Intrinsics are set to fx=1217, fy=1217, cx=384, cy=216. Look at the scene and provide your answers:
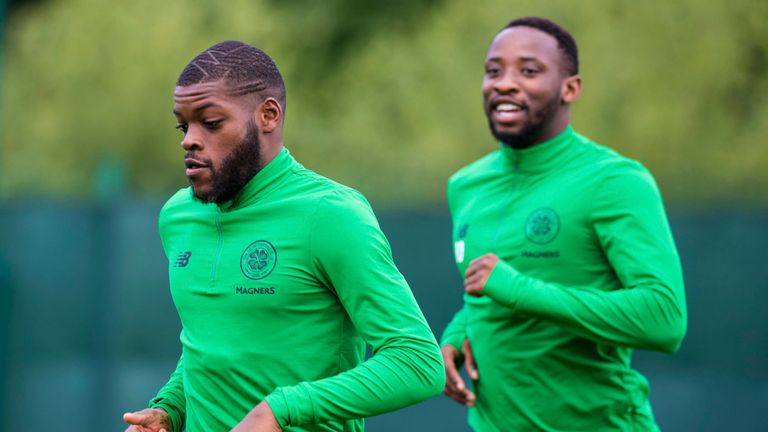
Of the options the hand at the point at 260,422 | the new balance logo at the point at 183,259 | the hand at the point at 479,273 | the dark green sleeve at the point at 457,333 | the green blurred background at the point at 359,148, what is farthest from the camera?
the green blurred background at the point at 359,148

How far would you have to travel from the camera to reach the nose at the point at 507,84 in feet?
15.5

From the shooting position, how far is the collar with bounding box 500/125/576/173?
4.72 meters

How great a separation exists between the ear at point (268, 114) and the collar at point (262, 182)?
0.29ft

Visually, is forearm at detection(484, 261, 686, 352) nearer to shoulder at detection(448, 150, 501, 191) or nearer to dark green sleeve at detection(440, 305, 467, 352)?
dark green sleeve at detection(440, 305, 467, 352)

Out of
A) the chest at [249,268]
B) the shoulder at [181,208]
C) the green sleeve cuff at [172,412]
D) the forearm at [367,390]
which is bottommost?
the green sleeve cuff at [172,412]

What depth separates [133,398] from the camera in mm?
9102

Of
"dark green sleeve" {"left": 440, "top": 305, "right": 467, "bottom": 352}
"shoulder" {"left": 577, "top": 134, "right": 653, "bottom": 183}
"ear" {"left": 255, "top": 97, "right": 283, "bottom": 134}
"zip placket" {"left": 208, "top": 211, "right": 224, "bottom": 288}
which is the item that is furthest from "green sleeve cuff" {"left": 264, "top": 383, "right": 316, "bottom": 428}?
"dark green sleeve" {"left": 440, "top": 305, "right": 467, "bottom": 352}

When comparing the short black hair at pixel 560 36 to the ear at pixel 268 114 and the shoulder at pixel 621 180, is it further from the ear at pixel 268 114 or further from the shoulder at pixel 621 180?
the ear at pixel 268 114

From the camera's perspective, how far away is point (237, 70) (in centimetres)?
329

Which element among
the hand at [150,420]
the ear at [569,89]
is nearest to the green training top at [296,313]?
the hand at [150,420]

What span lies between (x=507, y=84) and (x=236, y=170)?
170 centimetres

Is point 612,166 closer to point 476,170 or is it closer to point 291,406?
point 476,170

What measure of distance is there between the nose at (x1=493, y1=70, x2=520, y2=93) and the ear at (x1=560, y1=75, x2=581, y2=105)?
0.21m

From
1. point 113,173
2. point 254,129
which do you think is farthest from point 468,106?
point 254,129
